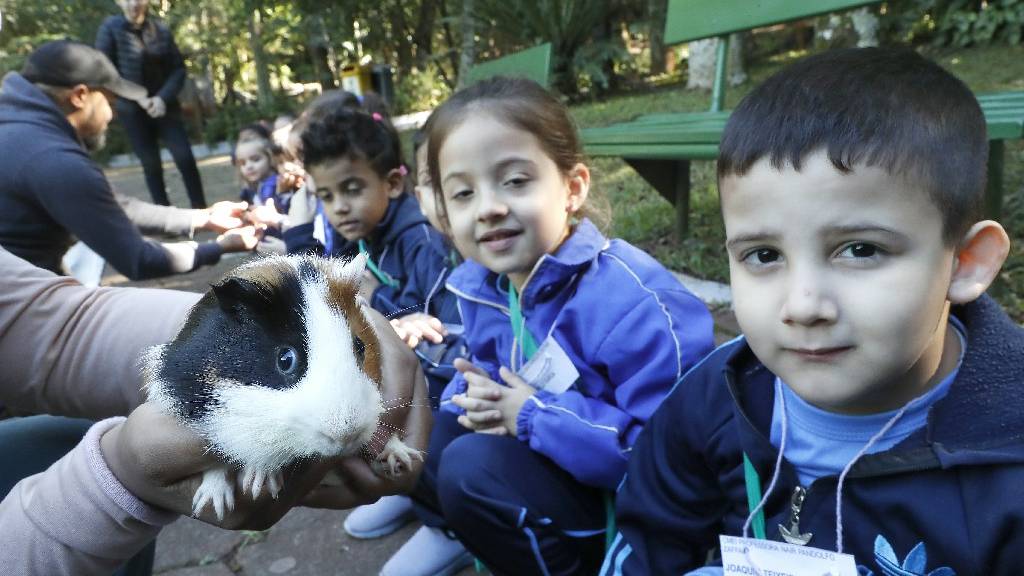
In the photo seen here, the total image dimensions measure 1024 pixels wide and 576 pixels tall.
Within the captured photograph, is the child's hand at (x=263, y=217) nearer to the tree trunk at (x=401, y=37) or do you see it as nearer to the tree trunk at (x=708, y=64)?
the tree trunk at (x=708, y=64)

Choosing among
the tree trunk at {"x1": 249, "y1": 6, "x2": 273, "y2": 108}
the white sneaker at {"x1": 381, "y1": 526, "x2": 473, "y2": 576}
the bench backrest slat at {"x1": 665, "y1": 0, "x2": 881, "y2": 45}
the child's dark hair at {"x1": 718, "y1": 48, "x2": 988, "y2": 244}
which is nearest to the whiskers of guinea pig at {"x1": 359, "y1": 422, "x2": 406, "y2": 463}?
the child's dark hair at {"x1": 718, "y1": 48, "x2": 988, "y2": 244}

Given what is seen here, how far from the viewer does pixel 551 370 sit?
1757 millimetres

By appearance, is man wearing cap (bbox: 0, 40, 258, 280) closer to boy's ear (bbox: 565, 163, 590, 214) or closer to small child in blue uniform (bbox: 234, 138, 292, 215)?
boy's ear (bbox: 565, 163, 590, 214)

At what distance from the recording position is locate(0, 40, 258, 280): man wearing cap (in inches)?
103

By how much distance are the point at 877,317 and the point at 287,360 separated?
32.8 inches

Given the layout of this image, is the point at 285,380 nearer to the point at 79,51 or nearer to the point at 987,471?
the point at 987,471

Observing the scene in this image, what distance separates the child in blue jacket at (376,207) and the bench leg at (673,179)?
61.7 inches

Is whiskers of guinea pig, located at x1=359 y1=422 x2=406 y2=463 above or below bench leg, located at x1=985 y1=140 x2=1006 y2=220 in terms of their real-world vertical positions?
below

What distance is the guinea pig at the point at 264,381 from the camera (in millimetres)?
966

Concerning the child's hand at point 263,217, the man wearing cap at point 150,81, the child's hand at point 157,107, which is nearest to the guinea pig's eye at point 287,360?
the child's hand at point 263,217

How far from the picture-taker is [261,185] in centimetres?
503

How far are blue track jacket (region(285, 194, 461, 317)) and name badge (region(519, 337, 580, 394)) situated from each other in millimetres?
689

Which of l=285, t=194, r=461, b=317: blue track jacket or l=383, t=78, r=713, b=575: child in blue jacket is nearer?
l=383, t=78, r=713, b=575: child in blue jacket

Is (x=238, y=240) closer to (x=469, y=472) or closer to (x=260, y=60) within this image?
(x=469, y=472)
